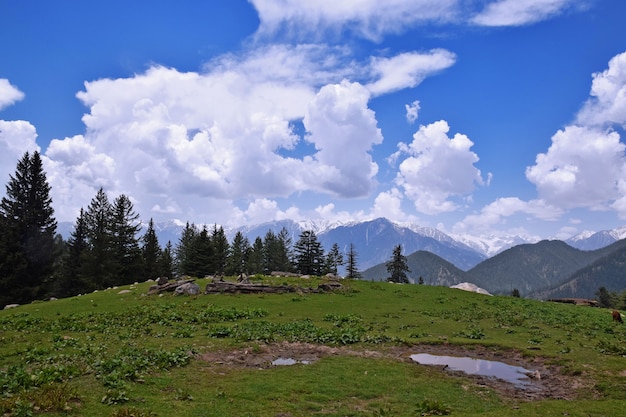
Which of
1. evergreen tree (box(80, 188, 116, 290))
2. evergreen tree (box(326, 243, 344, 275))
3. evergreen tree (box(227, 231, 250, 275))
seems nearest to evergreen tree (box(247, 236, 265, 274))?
evergreen tree (box(227, 231, 250, 275))

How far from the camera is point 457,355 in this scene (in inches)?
920

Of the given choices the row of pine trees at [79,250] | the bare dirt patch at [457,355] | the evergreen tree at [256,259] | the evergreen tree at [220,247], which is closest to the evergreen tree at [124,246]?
the row of pine trees at [79,250]


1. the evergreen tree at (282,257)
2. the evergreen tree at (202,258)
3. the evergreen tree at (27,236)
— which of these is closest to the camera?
the evergreen tree at (27,236)

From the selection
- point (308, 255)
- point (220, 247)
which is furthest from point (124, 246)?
point (308, 255)

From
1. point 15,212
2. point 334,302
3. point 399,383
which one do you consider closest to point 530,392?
point 399,383

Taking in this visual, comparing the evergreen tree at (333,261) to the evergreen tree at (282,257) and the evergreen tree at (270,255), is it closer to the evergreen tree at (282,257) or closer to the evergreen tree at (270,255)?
the evergreen tree at (282,257)

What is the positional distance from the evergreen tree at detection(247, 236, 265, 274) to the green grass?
76763 mm

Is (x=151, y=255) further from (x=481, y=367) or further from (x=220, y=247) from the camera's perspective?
(x=481, y=367)

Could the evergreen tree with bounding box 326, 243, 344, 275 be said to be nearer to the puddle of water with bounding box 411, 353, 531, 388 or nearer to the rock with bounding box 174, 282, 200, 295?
the rock with bounding box 174, 282, 200, 295

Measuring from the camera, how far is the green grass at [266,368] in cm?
1338

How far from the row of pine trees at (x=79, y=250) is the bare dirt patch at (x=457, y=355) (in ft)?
175

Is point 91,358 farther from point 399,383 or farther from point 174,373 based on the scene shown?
point 399,383

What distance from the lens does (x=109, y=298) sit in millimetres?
42781

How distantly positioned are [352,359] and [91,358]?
41.2ft
